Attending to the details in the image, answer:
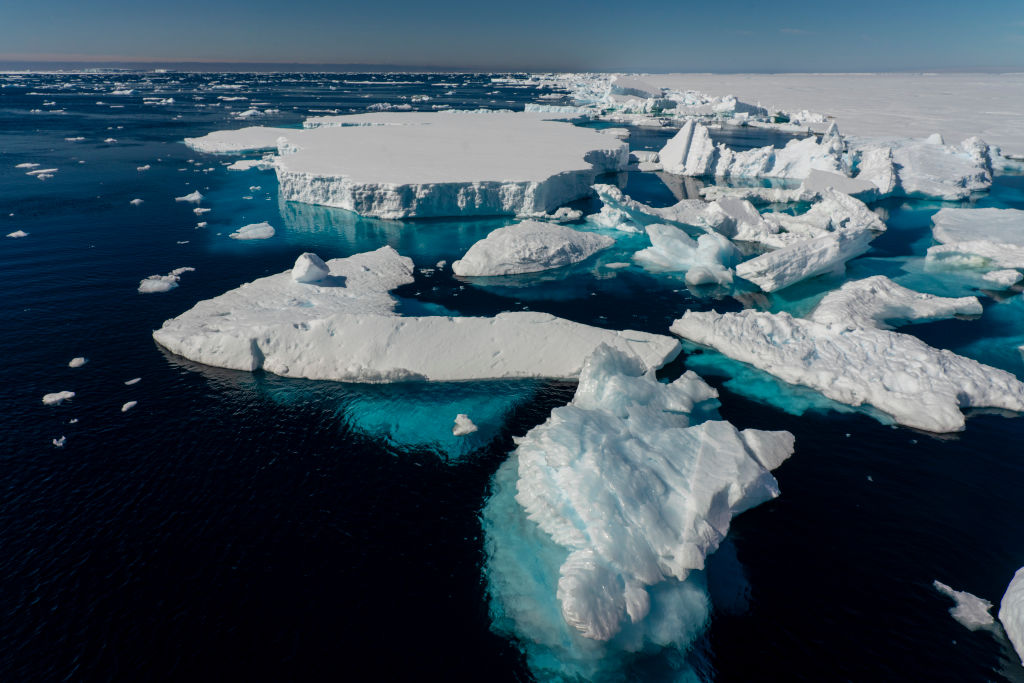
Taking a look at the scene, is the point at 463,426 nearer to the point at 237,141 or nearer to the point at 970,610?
the point at 970,610

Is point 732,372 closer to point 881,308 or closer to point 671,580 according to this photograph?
point 881,308

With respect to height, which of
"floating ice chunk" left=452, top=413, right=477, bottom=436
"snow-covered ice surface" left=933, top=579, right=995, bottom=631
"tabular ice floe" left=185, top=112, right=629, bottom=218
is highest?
"tabular ice floe" left=185, top=112, right=629, bottom=218

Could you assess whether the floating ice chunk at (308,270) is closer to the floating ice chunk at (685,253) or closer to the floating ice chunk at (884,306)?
the floating ice chunk at (685,253)

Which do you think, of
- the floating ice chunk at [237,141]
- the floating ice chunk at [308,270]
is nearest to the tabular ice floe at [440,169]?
the floating ice chunk at [237,141]

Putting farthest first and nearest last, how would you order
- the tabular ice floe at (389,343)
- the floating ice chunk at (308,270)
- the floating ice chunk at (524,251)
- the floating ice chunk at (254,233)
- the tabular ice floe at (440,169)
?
1. the tabular ice floe at (440,169)
2. the floating ice chunk at (254,233)
3. the floating ice chunk at (524,251)
4. the floating ice chunk at (308,270)
5. the tabular ice floe at (389,343)

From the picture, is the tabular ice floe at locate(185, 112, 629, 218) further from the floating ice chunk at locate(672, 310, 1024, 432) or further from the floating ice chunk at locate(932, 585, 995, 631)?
the floating ice chunk at locate(932, 585, 995, 631)

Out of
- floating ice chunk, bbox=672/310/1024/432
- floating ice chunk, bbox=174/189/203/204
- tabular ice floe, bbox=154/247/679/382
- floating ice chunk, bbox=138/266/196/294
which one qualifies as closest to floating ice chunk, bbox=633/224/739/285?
floating ice chunk, bbox=672/310/1024/432
